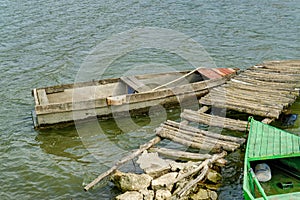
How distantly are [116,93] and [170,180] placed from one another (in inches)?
216

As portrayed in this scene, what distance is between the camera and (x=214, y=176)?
9.93m

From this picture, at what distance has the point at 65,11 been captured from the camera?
967 inches

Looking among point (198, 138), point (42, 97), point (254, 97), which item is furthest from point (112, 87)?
point (254, 97)

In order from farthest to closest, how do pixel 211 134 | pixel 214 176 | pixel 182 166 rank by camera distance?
pixel 211 134 → pixel 214 176 → pixel 182 166

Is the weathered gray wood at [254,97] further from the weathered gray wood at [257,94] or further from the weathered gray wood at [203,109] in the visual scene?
the weathered gray wood at [203,109]

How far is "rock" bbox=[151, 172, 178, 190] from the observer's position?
8.96 m

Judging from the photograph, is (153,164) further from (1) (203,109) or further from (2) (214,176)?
(1) (203,109)

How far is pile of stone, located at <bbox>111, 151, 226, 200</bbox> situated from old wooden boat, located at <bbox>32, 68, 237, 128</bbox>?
116 inches

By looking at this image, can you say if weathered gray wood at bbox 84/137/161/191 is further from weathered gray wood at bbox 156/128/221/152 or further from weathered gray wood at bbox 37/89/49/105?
weathered gray wood at bbox 37/89/49/105

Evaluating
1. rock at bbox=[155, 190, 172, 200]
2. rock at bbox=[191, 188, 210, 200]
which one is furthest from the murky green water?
rock at bbox=[155, 190, 172, 200]

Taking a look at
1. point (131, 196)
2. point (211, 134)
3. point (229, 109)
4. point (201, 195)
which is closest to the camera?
point (131, 196)

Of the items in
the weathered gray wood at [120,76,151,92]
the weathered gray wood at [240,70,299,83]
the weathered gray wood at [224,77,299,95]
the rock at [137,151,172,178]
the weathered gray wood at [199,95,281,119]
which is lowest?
the rock at [137,151,172,178]

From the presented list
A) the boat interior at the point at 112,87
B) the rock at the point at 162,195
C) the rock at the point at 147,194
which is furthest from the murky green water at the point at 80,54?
the rock at the point at 162,195

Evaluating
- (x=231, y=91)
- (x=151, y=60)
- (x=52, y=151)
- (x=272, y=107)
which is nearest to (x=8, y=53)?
(x=151, y=60)
